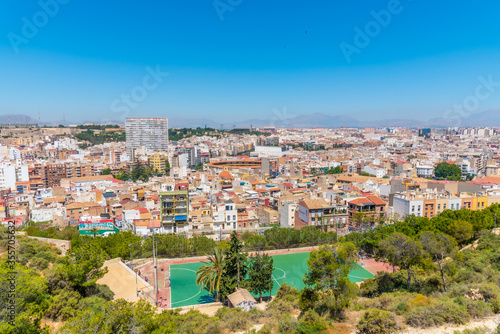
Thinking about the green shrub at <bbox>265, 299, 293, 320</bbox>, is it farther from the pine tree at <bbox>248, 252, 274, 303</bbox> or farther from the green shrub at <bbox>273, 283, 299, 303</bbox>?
the pine tree at <bbox>248, 252, 274, 303</bbox>

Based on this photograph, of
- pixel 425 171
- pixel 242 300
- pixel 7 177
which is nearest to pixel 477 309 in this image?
pixel 242 300

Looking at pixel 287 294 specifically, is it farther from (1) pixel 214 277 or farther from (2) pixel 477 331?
(2) pixel 477 331

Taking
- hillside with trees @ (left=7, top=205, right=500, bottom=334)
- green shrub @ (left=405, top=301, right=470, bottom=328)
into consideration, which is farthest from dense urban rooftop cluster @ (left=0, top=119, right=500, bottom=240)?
green shrub @ (left=405, top=301, right=470, bottom=328)

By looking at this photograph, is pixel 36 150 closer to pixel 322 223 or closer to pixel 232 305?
pixel 322 223

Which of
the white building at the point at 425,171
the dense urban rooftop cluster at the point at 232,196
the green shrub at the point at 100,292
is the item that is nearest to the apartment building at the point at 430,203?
the dense urban rooftop cluster at the point at 232,196

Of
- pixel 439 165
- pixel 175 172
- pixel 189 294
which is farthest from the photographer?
pixel 439 165

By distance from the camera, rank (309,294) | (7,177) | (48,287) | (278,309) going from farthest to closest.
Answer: (7,177) < (48,287) < (278,309) < (309,294)

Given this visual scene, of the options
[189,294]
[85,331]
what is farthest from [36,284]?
[189,294]
